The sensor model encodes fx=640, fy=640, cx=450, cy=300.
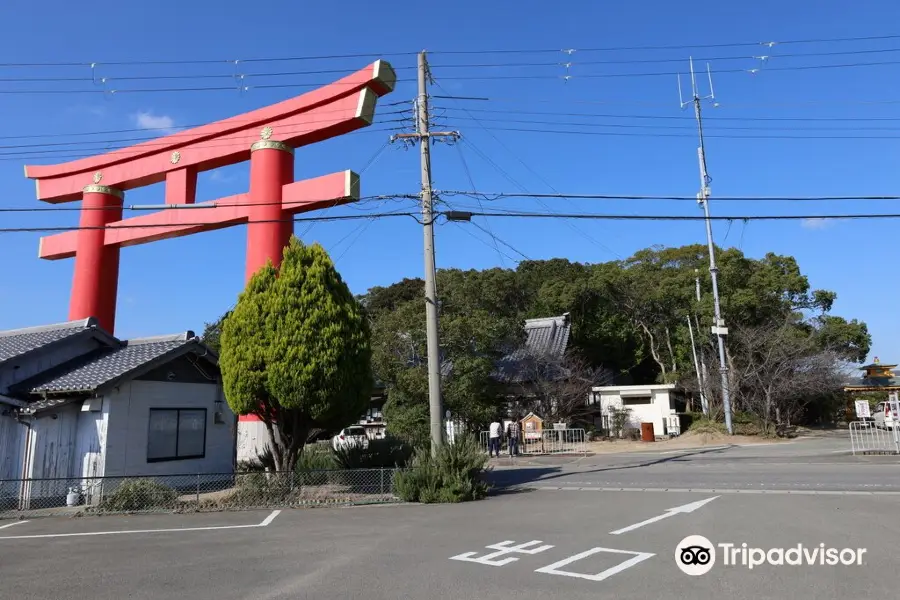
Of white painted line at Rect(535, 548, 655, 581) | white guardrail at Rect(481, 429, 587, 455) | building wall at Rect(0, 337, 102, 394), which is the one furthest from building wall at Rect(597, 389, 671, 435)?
white painted line at Rect(535, 548, 655, 581)

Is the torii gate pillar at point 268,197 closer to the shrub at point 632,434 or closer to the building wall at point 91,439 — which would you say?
the building wall at point 91,439

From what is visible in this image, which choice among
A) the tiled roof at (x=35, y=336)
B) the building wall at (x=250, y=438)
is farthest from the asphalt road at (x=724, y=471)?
the tiled roof at (x=35, y=336)

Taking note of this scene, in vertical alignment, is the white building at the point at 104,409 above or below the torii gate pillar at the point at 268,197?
below

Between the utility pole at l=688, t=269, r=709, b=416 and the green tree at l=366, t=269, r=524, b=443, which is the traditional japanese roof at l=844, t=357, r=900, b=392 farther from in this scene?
the green tree at l=366, t=269, r=524, b=443

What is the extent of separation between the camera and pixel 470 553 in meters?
7.59

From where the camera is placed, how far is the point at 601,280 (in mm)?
40312

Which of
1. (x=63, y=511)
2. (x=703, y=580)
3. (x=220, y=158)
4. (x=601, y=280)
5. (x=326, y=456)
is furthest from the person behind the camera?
(x=601, y=280)

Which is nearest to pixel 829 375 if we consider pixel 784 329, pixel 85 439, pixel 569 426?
pixel 784 329

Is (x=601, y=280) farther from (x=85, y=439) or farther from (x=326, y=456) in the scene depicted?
(x=85, y=439)

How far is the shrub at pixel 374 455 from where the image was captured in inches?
604

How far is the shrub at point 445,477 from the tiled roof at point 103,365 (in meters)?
6.93

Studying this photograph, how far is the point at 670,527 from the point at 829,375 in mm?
26227

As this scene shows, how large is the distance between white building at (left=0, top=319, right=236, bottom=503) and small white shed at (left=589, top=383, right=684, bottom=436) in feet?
69.3

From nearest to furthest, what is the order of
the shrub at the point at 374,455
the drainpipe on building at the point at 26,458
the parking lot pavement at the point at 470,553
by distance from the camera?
the parking lot pavement at the point at 470,553
the drainpipe on building at the point at 26,458
the shrub at the point at 374,455
